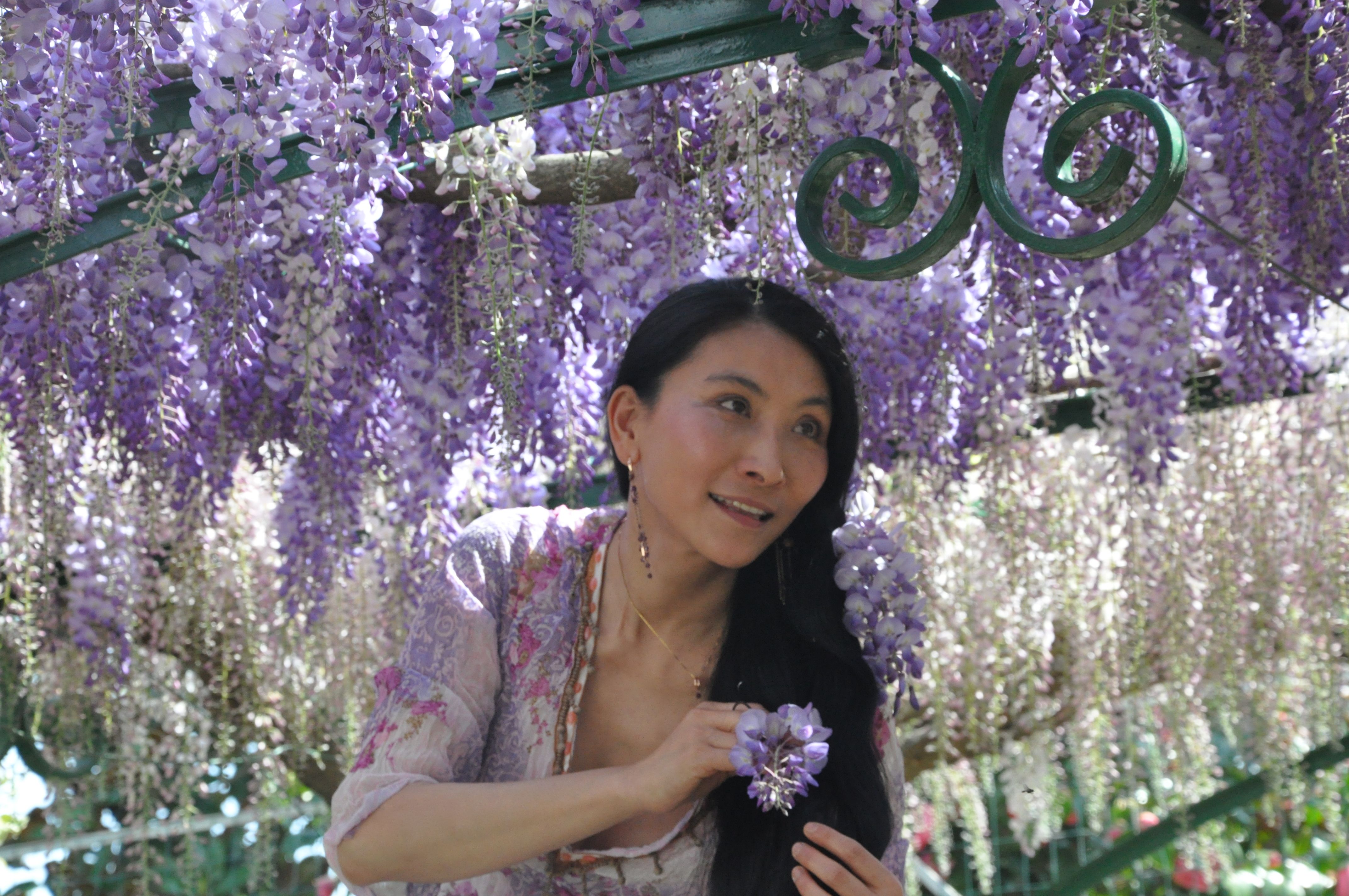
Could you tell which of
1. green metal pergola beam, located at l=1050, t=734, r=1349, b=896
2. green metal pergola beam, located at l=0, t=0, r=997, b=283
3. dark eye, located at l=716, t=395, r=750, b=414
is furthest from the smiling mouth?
green metal pergola beam, located at l=1050, t=734, r=1349, b=896

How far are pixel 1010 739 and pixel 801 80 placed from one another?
3206 millimetres

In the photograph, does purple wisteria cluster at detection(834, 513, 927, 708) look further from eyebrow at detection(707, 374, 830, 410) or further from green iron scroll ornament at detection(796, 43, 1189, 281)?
green iron scroll ornament at detection(796, 43, 1189, 281)

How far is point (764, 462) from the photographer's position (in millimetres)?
1506

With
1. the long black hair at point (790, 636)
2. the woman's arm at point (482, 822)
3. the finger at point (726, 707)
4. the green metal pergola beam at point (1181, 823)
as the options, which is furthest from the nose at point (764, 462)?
the green metal pergola beam at point (1181, 823)

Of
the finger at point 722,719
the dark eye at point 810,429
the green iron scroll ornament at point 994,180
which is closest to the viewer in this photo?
the green iron scroll ornament at point 994,180

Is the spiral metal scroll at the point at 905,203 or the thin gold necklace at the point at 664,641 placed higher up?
the spiral metal scroll at the point at 905,203

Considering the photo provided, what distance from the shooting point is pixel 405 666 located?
1586 millimetres

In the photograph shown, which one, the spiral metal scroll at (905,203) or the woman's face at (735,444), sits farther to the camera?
the woman's face at (735,444)

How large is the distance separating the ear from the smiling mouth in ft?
0.60

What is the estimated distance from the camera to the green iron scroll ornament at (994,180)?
1.15 meters

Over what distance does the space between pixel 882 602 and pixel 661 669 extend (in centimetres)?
31

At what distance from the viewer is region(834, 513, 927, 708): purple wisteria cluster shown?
1.62 meters

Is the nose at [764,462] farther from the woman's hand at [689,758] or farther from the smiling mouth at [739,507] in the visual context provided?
the woman's hand at [689,758]

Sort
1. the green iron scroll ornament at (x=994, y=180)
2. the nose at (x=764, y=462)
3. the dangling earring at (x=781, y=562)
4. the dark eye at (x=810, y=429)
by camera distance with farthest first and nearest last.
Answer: the dangling earring at (x=781, y=562) < the dark eye at (x=810, y=429) < the nose at (x=764, y=462) < the green iron scroll ornament at (x=994, y=180)
